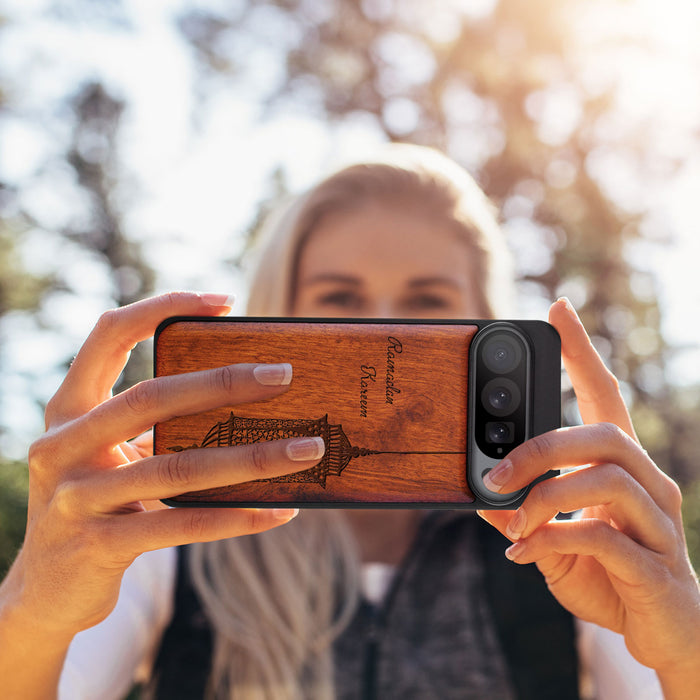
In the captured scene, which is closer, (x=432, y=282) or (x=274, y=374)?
(x=274, y=374)

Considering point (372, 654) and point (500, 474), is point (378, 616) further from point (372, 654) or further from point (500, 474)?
point (500, 474)

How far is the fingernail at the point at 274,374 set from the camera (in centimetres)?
137

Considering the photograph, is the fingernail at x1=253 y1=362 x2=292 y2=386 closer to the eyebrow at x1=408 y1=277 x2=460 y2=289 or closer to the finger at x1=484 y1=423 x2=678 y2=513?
the finger at x1=484 y1=423 x2=678 y2=513

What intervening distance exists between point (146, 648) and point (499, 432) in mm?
1737

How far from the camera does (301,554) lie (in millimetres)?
2668

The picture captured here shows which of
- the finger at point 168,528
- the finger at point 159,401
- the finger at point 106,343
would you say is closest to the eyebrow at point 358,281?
the finger at point 106,343

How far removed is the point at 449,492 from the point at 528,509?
0.70 feet

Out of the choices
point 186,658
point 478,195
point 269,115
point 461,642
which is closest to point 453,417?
point 461,642

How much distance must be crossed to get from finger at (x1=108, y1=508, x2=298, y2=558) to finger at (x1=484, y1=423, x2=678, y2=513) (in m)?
0.65

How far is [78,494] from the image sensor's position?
4.37ft

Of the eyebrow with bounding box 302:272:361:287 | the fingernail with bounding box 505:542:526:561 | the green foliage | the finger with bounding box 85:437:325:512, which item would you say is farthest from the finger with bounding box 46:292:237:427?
the green foliage

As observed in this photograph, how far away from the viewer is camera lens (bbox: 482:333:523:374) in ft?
5.05

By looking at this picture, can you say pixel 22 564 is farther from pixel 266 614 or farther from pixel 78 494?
pixel 266 614

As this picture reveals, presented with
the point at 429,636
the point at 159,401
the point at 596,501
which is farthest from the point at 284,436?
the point at 429,636
